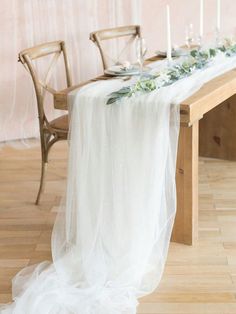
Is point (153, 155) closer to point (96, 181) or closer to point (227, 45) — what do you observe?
point (96, 181)

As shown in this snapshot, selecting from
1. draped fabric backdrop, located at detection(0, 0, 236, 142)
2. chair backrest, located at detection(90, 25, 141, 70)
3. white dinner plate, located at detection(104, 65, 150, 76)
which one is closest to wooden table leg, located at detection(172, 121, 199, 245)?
white dinner plate, located at detection(104, 65, 150, 76)

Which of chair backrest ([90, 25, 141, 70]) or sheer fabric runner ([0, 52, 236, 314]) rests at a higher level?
chair backrest ([90, 25, 141, 70])

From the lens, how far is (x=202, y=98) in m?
2.20

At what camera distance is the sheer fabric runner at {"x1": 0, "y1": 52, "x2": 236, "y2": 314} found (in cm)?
213

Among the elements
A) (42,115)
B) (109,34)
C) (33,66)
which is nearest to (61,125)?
(42,115)

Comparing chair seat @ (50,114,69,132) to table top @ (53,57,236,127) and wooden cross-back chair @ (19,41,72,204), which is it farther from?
table top @ (53,57,236,127)

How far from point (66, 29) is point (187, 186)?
2.03 m

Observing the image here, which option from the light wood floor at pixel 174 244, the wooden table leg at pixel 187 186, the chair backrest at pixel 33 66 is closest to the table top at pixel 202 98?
the wooden table leg at pixel 187 186

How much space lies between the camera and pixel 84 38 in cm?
402

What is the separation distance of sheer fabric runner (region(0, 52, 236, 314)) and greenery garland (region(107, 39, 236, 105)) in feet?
0.14

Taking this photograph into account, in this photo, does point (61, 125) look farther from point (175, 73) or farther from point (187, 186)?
point (187, 186)

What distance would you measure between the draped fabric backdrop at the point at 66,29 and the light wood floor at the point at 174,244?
509 mm

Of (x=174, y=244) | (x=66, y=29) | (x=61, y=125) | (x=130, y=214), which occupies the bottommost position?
(x=174, y=244)

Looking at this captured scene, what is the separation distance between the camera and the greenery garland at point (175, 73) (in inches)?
87.4
